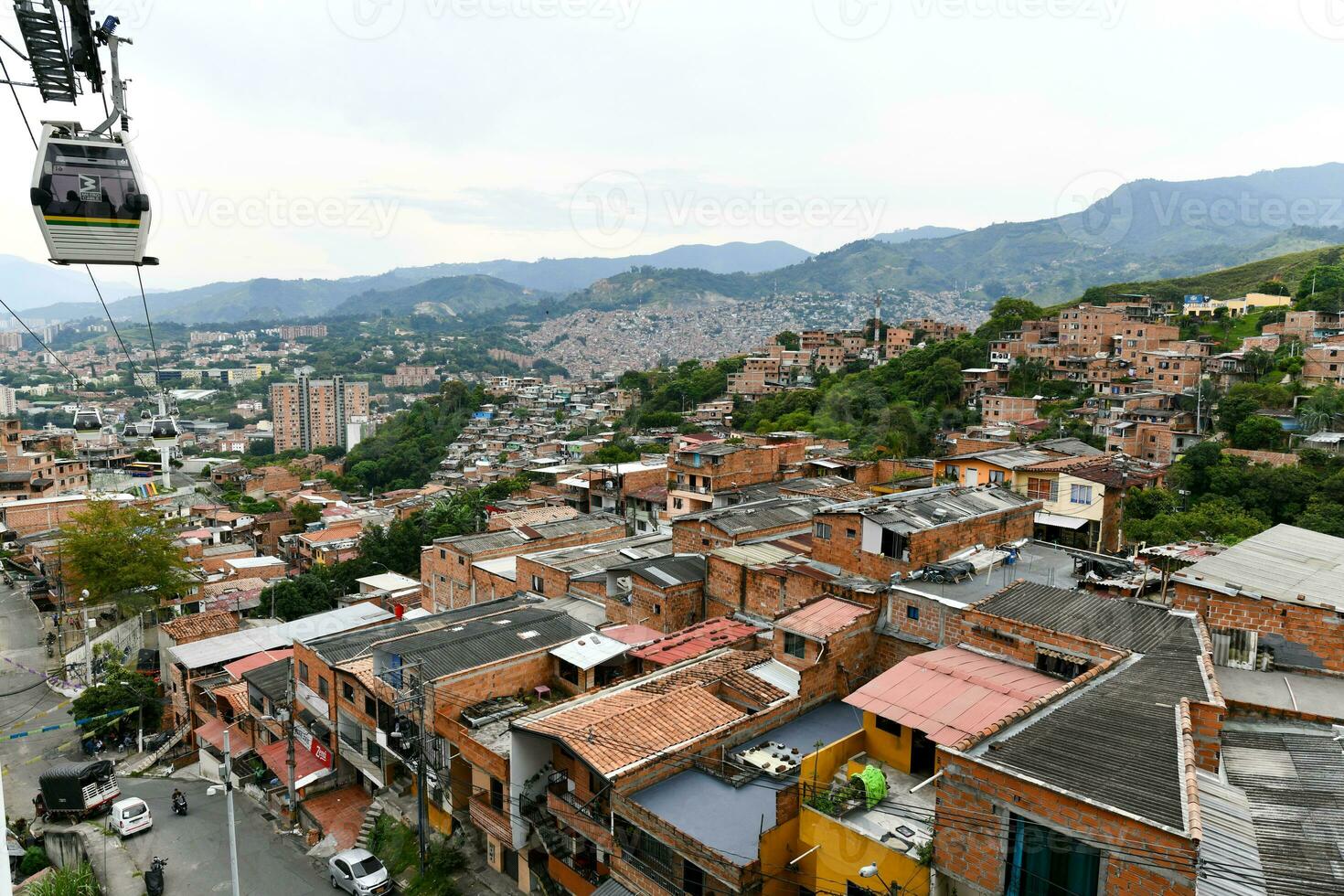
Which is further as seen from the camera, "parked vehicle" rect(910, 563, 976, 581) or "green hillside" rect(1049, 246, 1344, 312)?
"green hillside" rect(1049, 246, 1344, 312)

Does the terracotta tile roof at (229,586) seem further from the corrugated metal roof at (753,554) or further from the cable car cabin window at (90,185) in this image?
the cable car cabin window at (90,185)

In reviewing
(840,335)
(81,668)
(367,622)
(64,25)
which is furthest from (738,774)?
(840,335)

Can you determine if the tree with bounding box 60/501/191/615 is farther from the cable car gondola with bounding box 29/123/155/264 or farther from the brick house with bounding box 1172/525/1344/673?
the brick house with bounding box 1172/525/1344/673

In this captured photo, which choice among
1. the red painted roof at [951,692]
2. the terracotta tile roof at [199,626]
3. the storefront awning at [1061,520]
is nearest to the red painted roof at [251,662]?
the terracotta tile roof at [199,626]

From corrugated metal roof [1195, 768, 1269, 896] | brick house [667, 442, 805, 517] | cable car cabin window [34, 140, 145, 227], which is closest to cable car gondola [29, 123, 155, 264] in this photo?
cable car cabin window [34, 140, 145, 227]

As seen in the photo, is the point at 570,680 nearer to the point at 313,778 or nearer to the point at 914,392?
the point at 313,778
